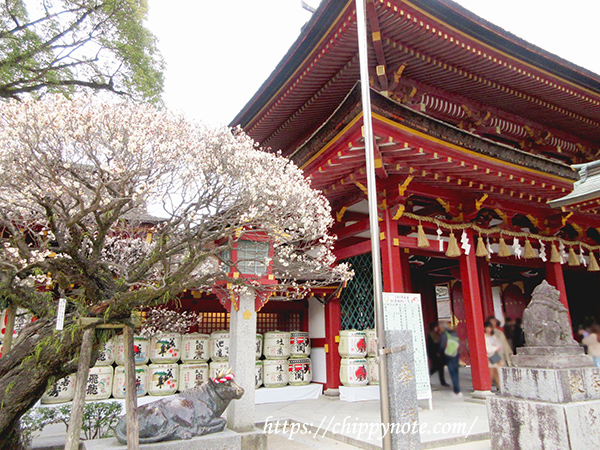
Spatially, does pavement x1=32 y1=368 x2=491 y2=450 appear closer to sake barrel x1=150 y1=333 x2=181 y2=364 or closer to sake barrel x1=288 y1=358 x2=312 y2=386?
sake barrel x1=288 y1=358 x2=312 y2=386

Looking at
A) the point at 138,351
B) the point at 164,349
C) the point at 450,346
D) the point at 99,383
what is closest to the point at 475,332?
the point at 450,346

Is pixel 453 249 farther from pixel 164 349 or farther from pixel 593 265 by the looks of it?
pixel 164 349

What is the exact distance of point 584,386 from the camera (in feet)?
14.4

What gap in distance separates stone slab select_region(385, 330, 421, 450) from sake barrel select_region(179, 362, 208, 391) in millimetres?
5427

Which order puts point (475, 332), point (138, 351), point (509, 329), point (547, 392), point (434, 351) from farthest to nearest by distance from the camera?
point (138, 351), point (475, 332), point (434, 351), point (509, 329), point (547, 392)

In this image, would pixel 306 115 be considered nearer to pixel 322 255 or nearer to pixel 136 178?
pixel 322 255

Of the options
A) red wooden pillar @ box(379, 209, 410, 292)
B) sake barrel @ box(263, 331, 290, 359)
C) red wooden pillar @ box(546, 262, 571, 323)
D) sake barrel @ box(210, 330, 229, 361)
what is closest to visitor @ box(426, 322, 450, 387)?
red wooden pillar @ box(379, 209, 410, 292)

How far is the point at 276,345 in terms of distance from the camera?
8867 millimetres

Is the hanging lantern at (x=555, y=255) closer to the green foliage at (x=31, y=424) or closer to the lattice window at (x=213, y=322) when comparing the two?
the lattice window at (x=213, y=322)

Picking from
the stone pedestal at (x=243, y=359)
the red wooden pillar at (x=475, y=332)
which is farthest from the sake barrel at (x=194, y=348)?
the red wooden pillar at (x=475, y=332)

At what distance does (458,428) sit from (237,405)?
343 centimetres

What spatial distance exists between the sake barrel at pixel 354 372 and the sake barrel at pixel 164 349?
3.72m

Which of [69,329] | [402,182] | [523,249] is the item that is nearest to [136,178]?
[69,329]

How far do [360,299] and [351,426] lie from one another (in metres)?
3.31
